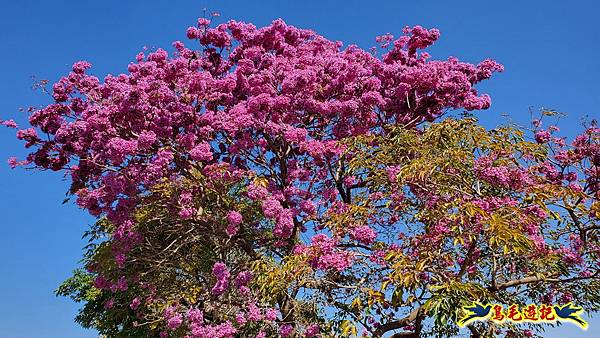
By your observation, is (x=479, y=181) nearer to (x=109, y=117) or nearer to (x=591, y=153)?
(x=591, y=153)

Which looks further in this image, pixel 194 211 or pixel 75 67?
pixel 75 67

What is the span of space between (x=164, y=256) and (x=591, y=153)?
804 cm

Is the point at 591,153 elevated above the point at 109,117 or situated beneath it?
situated beneath

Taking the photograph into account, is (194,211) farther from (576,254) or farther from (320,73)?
(576,254)

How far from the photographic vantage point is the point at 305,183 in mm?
11766

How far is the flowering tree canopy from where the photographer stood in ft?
29.3

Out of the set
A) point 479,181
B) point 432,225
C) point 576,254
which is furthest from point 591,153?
point 432,225

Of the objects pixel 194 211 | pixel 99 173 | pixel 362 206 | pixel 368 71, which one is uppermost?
pixel 368 71

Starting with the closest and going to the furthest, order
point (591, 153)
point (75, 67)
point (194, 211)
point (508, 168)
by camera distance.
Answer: point (508, 168)
point (591, 153)
point (194, 211)
point (75, 67)

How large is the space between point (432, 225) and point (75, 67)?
7489 millimetres

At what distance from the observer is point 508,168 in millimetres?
9047

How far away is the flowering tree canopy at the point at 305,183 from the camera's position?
29.3 feet

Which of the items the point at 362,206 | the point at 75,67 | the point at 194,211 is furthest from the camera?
the point at 75,67

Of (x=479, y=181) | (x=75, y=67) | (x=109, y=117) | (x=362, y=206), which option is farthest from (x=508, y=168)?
(x=75, y=67)
